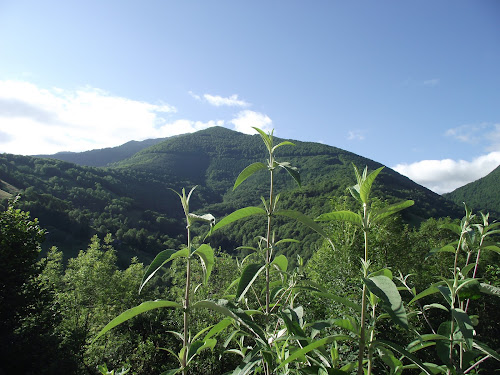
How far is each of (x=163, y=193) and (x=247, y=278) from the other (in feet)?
407

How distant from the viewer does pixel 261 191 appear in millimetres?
120250

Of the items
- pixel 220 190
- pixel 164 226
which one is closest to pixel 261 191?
pixel 220 190

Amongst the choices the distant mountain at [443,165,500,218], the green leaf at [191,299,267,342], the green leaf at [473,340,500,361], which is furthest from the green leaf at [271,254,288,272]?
the distant mountain at [443,165,500,218]

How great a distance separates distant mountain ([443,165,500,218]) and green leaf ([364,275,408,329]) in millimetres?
86567

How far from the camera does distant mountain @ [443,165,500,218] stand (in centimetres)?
7494

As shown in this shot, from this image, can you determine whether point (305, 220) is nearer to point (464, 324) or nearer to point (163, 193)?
point (464, 324)

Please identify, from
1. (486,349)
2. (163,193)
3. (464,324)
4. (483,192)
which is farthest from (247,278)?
(163,193)

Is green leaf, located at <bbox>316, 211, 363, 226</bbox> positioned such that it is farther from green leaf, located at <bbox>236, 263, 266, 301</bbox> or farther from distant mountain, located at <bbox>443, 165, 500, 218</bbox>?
distant mountain, located at <bbox>443, 165, 500, 218</bbox>

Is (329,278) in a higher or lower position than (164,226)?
higher

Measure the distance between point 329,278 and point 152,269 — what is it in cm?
831

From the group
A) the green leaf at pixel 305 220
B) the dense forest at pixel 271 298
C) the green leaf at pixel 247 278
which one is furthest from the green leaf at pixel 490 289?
the green leaf at pixel 247 278

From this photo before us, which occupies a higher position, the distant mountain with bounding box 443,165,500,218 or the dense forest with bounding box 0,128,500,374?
the distant mountain with bounding box 443,165,500,218

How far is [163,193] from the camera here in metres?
120

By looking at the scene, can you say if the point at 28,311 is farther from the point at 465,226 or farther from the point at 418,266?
the point at 418,266
